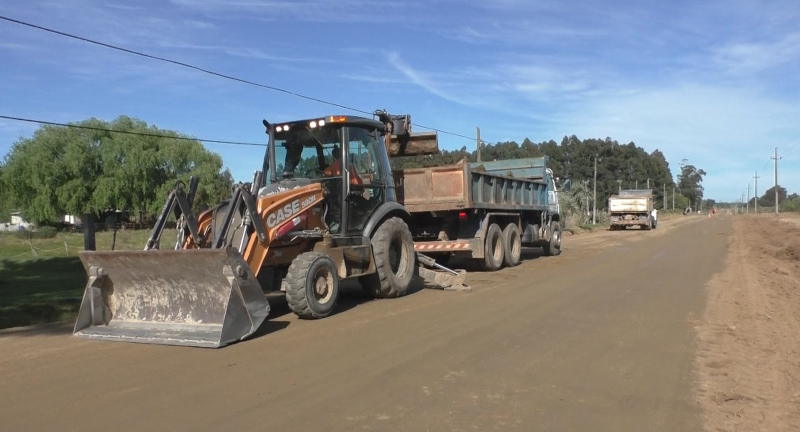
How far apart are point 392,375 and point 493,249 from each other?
9.91 meters

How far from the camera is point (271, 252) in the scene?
321 inches

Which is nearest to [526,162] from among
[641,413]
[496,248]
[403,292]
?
[496,248]

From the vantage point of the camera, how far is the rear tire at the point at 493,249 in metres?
14.6

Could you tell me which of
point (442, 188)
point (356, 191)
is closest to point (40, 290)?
point (356, 191)

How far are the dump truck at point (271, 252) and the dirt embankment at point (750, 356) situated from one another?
454cm

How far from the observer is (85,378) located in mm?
5586

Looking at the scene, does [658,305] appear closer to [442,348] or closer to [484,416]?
[442,348]

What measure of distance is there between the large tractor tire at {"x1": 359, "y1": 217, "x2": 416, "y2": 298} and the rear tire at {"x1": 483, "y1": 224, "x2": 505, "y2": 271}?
13.4 feet

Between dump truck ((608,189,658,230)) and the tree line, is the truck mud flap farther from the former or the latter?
the tree line

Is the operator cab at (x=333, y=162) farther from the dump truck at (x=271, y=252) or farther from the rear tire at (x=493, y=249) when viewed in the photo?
the rear tire at (x=493, y=249)

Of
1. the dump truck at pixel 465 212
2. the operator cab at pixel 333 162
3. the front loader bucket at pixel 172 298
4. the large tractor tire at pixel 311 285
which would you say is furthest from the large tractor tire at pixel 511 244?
the front loader bucket at pixel 172 298

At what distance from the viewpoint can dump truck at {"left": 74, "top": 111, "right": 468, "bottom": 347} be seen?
705 centimetres

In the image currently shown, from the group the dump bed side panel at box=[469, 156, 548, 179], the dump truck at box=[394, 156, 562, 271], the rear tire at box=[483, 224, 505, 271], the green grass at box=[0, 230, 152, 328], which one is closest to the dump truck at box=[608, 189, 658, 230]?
the dump bed side panel at box=[469, 156, 548, 179]

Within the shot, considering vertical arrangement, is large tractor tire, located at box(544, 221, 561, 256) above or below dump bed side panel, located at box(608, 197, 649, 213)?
below
